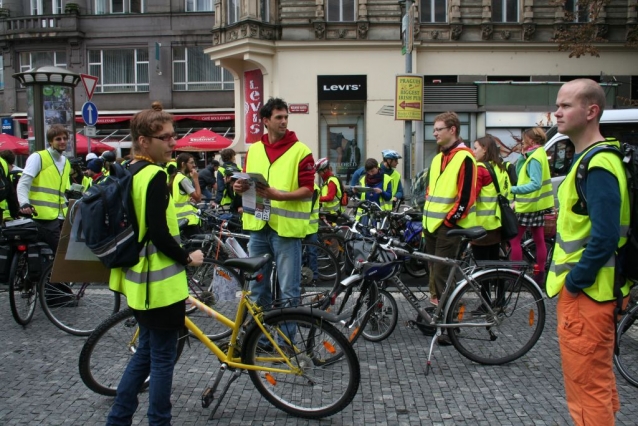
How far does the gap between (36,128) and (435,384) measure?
987 cm

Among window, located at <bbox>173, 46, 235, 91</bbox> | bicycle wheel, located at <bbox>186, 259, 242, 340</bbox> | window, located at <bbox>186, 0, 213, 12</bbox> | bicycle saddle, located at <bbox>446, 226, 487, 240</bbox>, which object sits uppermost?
window, located at <bbox>186, 0, 213, 12</bbox>

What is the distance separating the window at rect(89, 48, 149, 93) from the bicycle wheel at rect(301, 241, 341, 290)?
24313mm

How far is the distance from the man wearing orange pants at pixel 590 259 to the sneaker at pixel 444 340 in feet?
7.64

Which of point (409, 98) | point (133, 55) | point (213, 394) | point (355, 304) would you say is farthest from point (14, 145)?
point (213, 394)

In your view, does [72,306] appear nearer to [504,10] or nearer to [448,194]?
[448,194]

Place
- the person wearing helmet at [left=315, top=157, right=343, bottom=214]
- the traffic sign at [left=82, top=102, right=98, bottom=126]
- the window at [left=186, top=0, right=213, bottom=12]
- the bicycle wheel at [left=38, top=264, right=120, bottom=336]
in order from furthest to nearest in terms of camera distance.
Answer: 1. the window at [left=186, top=0, right=213, bottom=12]
2. the traffic sign at [left=82, top=102, right=98, bottom=126]
3. the person wearing helmet at [left=315, top=157, right=343, bottom=214]
4. the bicycle wheel at [left=38, top=264, right=120, bottom=336]

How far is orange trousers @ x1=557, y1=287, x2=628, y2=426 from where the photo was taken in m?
2.89

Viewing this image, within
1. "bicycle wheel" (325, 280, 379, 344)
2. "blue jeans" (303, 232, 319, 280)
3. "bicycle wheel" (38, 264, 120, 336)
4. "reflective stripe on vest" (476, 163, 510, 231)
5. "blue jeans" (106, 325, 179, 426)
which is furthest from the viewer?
Answer: "blue jeans" (303, 232, 319, 280)

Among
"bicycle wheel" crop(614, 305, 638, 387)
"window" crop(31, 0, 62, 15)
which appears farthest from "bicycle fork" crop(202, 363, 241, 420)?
"window" crop(31, 0, 62, 15)

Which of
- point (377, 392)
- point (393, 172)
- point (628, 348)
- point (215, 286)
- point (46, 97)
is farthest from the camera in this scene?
point (46, 97)

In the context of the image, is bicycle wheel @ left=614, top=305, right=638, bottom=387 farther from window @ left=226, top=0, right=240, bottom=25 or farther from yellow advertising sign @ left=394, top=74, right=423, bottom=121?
window @ left=226, top=0, right=240, bottom=25

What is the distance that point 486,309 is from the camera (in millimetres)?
5188

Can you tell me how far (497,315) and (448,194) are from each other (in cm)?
116

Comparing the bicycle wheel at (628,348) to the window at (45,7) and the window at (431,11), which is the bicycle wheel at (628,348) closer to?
the window at (431,11)
